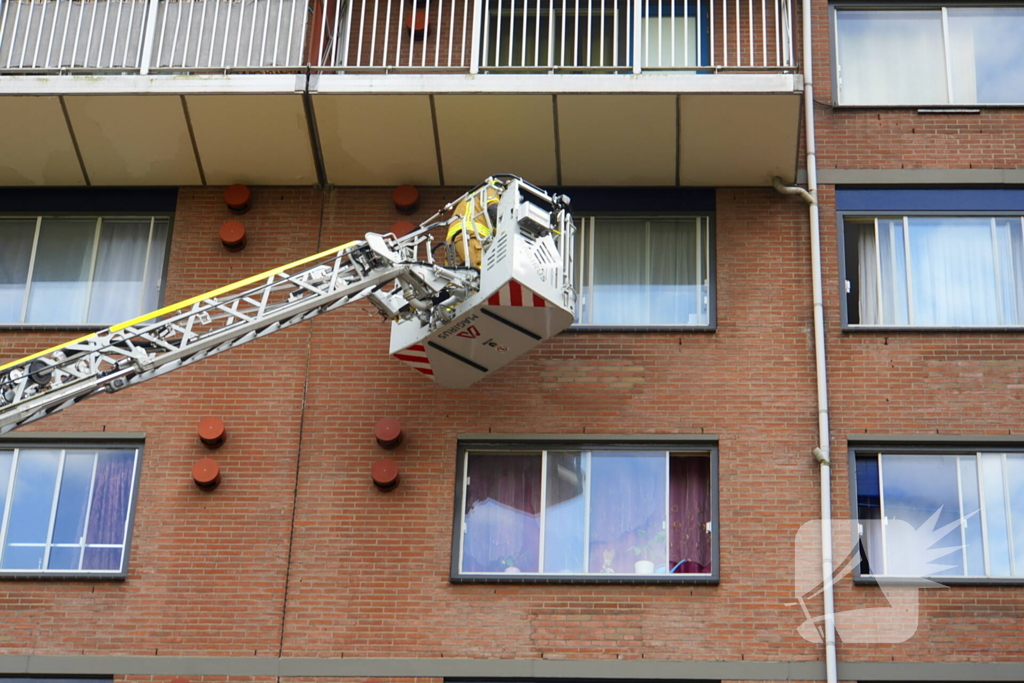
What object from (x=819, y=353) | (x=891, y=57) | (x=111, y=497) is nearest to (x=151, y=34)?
Result: (x=111, y=497)

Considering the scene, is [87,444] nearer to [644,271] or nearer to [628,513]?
[628,513]

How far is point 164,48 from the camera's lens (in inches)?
691

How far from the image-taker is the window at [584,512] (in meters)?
16.0

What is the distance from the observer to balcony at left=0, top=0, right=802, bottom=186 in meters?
16.8

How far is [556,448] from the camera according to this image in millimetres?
16500

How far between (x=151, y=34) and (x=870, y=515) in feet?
31.5

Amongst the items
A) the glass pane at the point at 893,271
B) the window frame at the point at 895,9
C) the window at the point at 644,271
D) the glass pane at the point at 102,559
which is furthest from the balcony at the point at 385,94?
the glass pane at the point at 102,559

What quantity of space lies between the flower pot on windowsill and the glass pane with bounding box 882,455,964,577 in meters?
2.46

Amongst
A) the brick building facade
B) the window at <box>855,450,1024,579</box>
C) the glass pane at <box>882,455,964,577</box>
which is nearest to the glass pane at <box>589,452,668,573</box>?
the brick building facade

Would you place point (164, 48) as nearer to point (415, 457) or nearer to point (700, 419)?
point (415, 457)

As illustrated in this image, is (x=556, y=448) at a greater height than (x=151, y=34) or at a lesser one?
lesser

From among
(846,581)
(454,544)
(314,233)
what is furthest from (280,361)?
(846,581)

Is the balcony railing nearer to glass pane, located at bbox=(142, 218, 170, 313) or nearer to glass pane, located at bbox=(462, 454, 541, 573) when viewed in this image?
glass pane, located at bbox=(142, 218, 170, 313)

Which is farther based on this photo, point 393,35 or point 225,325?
point 393,35
